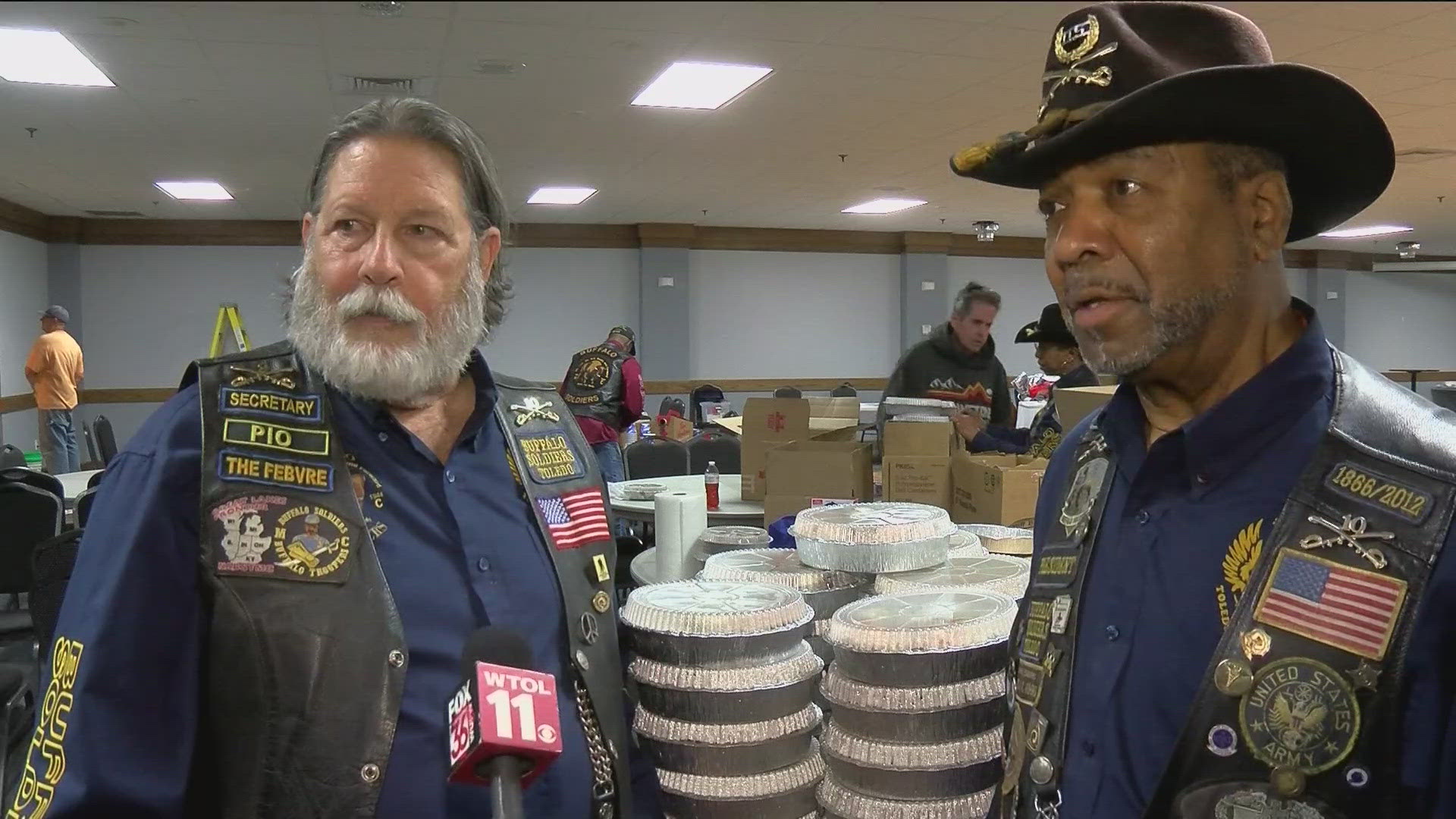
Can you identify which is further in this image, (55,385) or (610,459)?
(55,385)

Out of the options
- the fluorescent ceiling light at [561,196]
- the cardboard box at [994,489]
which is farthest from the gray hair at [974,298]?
the fluorescent ceiling light at [561,196]

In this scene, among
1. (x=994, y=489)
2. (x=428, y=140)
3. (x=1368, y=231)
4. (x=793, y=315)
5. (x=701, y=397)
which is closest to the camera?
(x=428, y=140)

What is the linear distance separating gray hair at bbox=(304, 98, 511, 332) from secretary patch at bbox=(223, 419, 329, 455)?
0.36m

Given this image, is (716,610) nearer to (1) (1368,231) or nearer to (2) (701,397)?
(2) (701,397)

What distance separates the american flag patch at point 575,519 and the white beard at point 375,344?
261 mm

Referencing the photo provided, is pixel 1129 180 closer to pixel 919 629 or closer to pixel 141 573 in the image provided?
pixel 919 629

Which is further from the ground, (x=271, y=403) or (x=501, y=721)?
(x=271, y=403)

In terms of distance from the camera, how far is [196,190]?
977 centimetres

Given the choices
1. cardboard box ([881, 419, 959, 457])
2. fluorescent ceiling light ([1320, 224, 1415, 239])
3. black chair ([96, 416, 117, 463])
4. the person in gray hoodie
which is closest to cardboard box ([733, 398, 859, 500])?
cardboard box ([881, 419, 959, 457])

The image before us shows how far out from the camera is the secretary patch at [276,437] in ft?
4.22

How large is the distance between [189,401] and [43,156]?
8.44 meters

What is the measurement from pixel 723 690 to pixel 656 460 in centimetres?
443

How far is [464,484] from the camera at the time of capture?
1.44 m

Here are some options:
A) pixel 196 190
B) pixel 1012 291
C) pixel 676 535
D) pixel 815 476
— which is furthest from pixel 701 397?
pixel 676 535
